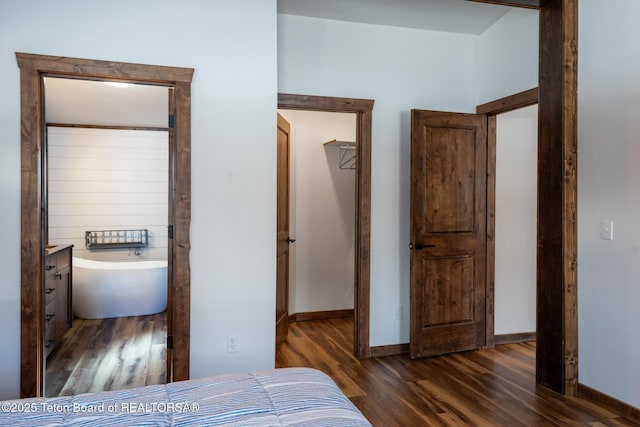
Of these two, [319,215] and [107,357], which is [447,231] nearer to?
[319,215]

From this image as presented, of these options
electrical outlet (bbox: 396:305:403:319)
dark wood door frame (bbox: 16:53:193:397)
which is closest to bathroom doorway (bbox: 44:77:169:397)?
dark wood door frame (bbox: 16:53:193:397)

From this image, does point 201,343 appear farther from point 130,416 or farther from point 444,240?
point 444,240

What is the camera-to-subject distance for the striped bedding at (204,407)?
1.22 m

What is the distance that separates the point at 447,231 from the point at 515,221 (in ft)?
2.80

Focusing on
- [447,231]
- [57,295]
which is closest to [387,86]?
[447,231]

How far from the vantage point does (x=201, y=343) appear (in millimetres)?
2836

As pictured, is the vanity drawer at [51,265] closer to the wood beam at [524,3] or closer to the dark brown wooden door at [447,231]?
the dark brown wooden door at [447,231]

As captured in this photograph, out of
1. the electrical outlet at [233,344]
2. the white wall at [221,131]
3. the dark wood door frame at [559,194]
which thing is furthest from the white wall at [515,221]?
the electrical outlet at [233,344]

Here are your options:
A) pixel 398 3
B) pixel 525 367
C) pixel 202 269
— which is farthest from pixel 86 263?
pixel 525 367

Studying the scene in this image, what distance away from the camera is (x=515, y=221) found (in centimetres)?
415

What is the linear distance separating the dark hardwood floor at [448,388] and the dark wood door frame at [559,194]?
0.26 m

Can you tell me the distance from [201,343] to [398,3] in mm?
2839

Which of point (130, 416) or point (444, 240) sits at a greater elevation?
point (444, 240)

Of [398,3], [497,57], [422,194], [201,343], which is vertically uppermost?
[398,3]
